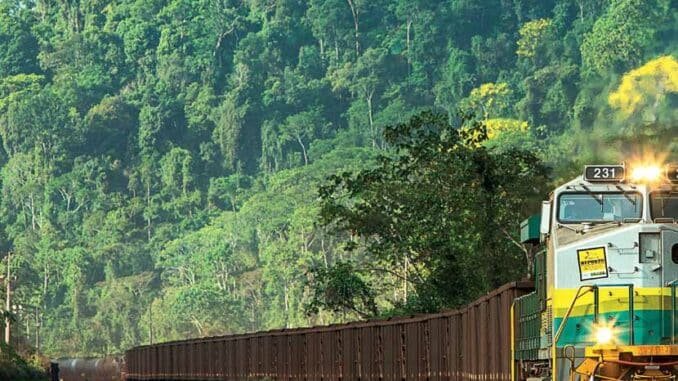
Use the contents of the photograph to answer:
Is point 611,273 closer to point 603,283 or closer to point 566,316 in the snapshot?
point 603,283

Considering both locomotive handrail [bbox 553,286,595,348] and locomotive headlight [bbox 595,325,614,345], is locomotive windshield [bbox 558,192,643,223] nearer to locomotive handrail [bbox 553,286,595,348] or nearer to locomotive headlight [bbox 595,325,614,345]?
locomotive handrail [bbox 553,286,595,348]

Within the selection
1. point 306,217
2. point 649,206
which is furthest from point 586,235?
point 306,217

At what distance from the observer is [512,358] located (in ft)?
74.0

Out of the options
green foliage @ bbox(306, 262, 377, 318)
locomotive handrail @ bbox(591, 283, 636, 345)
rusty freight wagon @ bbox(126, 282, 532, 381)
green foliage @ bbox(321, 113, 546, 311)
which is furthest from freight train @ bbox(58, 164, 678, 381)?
green foliage @ bbox(306, 262, 377, 318)

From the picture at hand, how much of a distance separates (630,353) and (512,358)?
3786mm

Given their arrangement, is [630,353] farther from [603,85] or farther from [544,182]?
[603,85]

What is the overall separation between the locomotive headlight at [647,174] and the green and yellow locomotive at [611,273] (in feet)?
0.04

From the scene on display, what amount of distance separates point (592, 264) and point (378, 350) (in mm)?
18631

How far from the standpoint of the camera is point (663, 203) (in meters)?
19.9

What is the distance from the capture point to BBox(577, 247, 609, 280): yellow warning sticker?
64.3 ft

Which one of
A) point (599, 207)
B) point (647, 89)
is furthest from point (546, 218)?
point (647, 89)

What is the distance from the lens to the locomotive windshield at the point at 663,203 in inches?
780

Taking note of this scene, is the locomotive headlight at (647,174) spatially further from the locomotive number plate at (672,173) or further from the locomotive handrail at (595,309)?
the locomotive handrail at (595,309)

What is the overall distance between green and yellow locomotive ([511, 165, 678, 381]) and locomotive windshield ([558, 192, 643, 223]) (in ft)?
0.04
